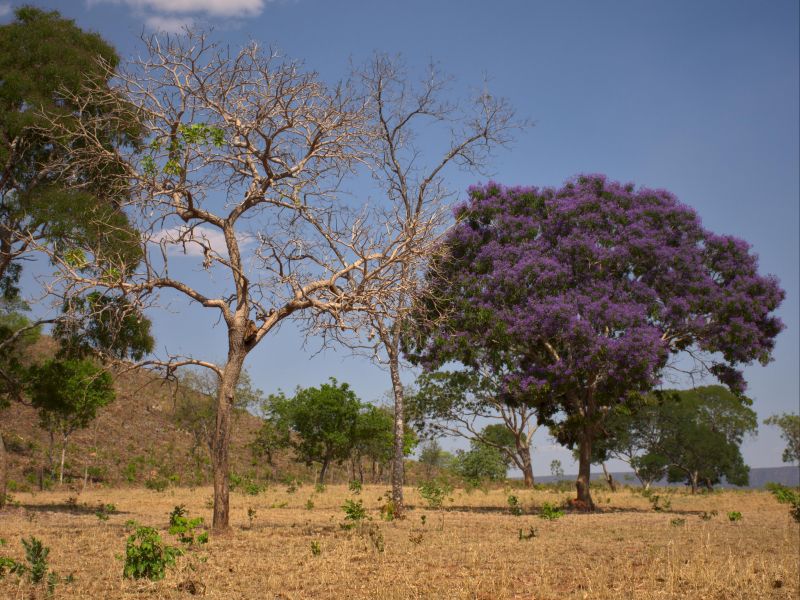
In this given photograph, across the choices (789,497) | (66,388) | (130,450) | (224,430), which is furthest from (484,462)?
(224,430)

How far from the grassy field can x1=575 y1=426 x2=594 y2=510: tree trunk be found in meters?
6.12

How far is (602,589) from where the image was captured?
30.3 ft

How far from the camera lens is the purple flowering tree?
23.5 meters

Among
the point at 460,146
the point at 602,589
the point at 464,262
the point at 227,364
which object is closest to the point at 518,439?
the point at 464,262

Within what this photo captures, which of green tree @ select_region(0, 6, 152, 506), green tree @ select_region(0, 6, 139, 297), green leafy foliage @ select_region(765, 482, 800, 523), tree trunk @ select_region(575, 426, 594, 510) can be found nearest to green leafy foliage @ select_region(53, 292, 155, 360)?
green tree @ select_region(0, 6, 152, 506)

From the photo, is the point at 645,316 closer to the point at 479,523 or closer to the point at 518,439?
the point at 479,523

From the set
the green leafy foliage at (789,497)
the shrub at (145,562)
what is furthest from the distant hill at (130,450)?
the green leafy foliage at (789,497)

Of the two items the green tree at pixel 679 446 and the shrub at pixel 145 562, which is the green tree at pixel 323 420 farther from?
the shrub at pixel 145 562

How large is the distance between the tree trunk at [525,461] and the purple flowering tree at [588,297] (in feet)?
50.0

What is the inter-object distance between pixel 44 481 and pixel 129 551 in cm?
3028

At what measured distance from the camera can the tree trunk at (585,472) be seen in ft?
85.6

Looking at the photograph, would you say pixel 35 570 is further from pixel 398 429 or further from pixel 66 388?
pixel 66 388

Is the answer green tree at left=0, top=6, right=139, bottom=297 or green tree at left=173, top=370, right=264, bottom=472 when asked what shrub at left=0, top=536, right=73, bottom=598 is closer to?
green tree at left=0, top=6, right=139, bottom=297

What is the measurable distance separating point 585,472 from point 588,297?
7.24m
